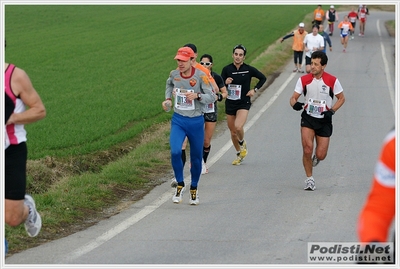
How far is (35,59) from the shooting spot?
3238 centimetres

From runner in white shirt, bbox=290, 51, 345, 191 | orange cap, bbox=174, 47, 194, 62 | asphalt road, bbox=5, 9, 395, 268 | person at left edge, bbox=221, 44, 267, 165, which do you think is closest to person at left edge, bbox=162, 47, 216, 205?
orange cap, bbox=174, 47, 194, 62

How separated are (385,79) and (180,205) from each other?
18331mm

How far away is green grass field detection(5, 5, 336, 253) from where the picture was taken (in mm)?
11648

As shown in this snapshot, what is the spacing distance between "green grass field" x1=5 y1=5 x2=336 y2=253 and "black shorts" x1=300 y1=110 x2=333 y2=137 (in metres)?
2.46

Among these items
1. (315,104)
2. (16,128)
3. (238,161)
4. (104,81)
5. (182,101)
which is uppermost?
(16,128)

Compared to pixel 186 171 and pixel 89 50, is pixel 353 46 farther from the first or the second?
pixel 186 171

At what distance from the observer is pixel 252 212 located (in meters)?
10.4

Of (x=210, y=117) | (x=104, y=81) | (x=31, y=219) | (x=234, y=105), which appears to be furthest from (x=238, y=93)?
(x=104, y=81)

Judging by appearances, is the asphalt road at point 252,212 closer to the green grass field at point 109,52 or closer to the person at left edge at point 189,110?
the person at left edge at point 189,110

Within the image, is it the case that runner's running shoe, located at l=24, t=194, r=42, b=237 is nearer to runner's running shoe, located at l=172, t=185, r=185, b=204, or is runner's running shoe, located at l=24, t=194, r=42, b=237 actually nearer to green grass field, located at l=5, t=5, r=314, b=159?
runner's running shoe, located at l=172, t=185, r=185, b=204

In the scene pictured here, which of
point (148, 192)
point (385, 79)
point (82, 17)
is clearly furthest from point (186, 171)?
point (82, 17)

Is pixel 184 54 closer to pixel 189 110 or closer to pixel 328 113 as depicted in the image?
pixel 189 110

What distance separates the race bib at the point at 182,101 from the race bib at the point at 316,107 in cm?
197

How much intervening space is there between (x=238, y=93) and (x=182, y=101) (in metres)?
3.40
